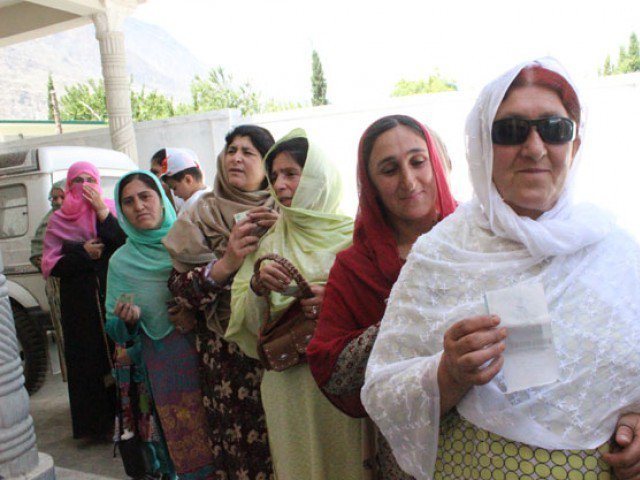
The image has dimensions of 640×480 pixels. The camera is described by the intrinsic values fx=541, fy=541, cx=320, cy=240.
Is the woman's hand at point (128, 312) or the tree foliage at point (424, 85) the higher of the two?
the tree foliage at point (424, 85)

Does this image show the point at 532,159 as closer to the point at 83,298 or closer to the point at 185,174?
the point at 185,174

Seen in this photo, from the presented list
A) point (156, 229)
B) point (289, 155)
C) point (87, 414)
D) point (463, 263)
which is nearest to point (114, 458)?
point (87, 414)

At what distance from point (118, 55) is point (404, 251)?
30.9ft

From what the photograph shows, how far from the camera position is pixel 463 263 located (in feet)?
3.96

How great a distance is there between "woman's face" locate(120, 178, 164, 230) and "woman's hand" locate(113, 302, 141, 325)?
421mm

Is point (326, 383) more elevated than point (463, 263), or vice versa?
point (463, 263)

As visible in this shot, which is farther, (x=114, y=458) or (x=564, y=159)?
(x=114, y=458)

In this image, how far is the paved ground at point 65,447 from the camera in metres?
3.47

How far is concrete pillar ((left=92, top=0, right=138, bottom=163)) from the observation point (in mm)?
9305

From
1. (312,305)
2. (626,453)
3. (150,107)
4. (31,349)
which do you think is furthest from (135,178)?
(150,107)

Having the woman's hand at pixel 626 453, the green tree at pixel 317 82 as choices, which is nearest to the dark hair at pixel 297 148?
the woman's hand at pixel 626 453

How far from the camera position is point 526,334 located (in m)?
1.01

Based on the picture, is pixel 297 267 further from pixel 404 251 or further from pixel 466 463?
pixel 466 463

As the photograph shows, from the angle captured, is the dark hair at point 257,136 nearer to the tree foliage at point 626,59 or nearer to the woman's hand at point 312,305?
the woman's hand at point 312,305
